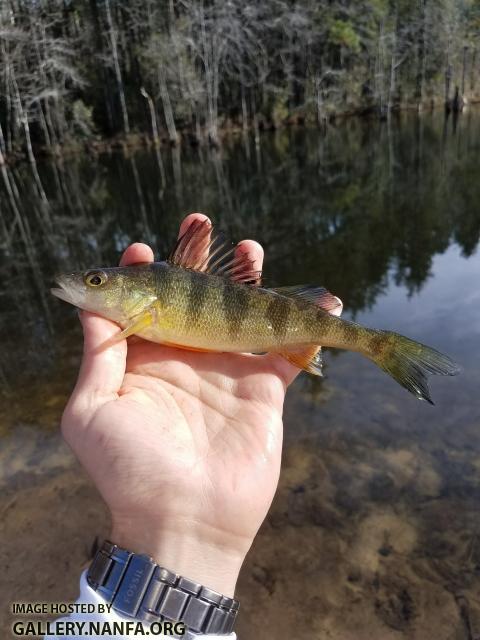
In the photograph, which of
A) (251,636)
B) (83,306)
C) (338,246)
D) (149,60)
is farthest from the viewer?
(149,60)

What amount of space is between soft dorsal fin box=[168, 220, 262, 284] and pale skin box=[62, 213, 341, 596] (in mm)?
870

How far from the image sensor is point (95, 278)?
3.72 meters

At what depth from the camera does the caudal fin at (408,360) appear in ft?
11.3

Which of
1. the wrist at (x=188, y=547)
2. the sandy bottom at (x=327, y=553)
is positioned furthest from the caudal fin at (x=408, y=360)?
the sandy bottom at (x=327, y=553)

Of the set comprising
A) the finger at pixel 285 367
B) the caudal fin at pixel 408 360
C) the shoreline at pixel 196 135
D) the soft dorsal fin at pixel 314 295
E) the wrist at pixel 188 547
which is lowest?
the shoreline at pixel 196 135

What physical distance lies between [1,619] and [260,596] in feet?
7.13

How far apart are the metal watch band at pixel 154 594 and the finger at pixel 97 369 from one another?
0.84 m

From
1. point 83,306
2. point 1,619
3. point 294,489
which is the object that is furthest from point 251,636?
point 83,306

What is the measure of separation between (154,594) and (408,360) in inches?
87.5

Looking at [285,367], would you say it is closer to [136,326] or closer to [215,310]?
[215,310]

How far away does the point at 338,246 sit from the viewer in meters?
13.3

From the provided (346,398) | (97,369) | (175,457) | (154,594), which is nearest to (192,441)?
(175,457)

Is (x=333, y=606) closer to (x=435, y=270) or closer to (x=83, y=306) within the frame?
(x=83, y=306)

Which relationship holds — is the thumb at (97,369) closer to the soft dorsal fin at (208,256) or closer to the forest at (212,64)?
the soft dorsal fin at (208,256)
